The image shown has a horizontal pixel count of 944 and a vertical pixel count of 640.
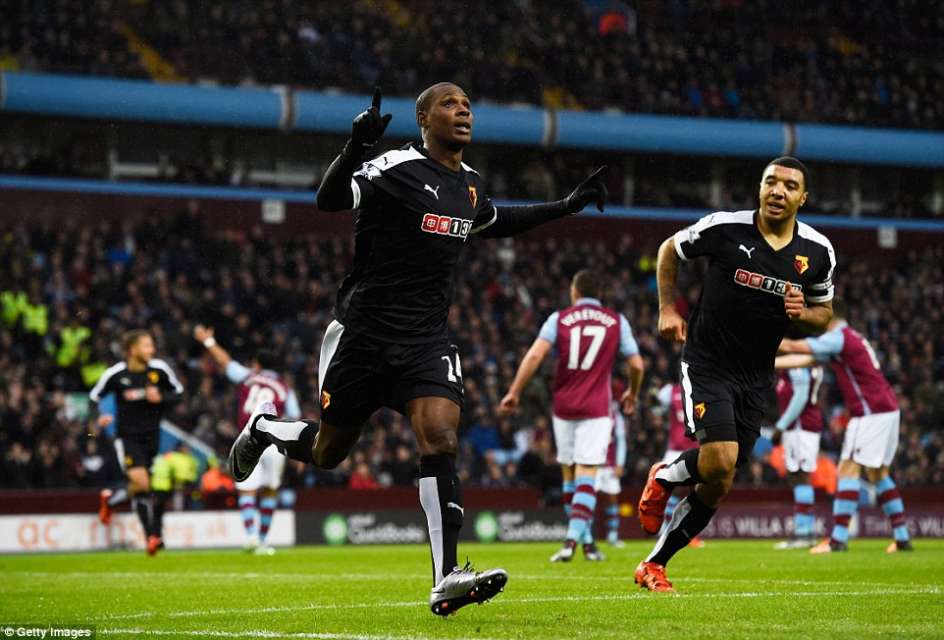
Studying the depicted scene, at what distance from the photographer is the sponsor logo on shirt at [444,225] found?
7191 millimetres

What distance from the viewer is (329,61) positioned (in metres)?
32.1

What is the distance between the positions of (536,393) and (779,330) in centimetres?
1786

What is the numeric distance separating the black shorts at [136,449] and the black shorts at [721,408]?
9160 millimetres

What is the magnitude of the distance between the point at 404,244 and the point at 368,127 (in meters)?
0.85

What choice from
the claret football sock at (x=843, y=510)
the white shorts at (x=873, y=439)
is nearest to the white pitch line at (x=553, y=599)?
the white shorts at (x=873, y=439)

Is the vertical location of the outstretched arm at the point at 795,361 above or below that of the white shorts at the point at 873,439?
above

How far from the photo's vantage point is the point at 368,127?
654 centimetres

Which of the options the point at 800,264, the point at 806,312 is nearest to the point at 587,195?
the point at 800,264

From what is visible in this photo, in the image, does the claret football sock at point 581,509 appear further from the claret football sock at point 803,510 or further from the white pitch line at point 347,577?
the claret football sock at point 803,510

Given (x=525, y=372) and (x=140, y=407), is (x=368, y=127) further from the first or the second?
(x=140, y=407)

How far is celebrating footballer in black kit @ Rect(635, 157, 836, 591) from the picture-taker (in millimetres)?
8289

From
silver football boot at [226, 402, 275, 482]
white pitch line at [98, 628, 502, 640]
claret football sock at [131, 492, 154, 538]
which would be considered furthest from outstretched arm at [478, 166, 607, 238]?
claret football sock at [131, 492, 154, 538]

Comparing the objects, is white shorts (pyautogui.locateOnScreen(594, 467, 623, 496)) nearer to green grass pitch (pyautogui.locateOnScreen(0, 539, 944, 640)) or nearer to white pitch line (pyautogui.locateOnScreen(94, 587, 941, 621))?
green grass pitch (pyautogui.locateOnScreen(0, 539, 944, 640))

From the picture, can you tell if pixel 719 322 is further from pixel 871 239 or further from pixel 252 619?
pixel 871 239
